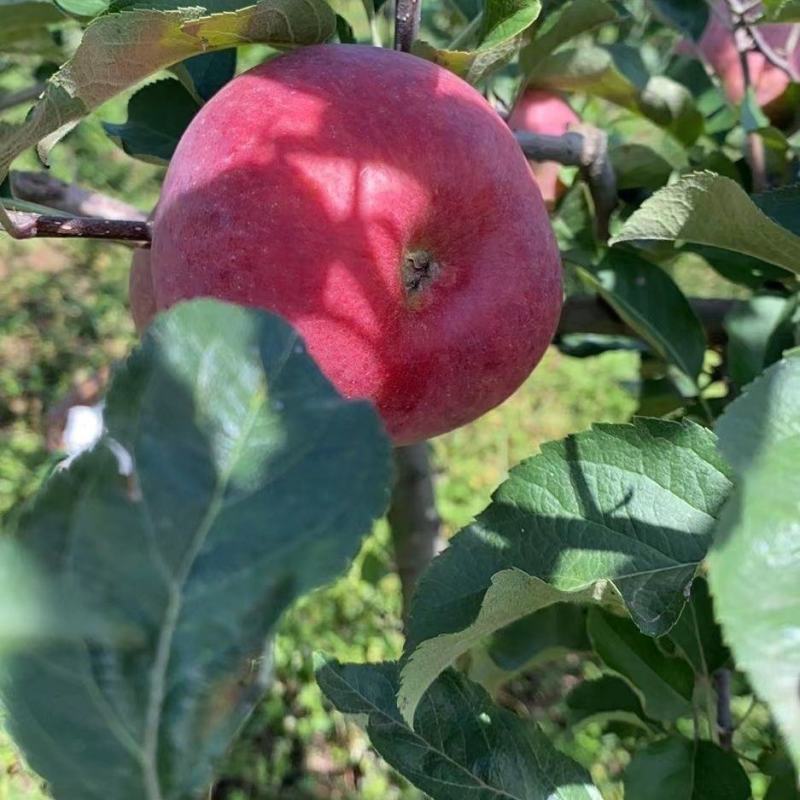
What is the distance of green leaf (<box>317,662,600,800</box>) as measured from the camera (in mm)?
565

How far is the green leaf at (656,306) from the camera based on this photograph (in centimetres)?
84

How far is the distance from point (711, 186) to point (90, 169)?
257 cm

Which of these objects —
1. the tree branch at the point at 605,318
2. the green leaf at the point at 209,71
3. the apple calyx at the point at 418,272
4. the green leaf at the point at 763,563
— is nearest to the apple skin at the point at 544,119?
the tree branch at the point at 605,318

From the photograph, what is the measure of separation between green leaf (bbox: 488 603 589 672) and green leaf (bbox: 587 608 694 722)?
0.11 m

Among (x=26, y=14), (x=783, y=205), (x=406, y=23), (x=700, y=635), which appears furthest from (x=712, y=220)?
(x=26, y=14)

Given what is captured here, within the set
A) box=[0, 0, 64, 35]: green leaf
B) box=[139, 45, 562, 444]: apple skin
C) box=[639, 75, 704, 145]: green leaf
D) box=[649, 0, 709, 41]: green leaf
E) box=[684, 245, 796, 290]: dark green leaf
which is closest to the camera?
box=[139, 45, 562, 444]: apple skin

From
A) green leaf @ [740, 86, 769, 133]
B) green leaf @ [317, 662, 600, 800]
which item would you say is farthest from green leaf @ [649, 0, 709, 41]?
green leaf @ [317, 662, 600, 800]

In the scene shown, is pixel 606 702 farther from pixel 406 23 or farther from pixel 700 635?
pixel 406 23

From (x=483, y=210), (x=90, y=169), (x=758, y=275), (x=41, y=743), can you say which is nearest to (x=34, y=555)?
(x=41, y=743)

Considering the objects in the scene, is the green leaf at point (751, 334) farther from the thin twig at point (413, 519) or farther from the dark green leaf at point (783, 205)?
the thin twig at point (413, 519)

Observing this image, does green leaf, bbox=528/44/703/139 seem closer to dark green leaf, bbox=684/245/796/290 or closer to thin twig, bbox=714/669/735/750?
dark green leaf, bbox=684/245/796/290

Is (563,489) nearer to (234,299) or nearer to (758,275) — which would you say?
(234,299)

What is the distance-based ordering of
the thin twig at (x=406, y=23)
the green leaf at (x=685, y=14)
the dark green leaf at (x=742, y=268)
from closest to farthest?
the thin twig at (x=406, y=23), the dark green leaf at (x=742, y=268), the green leaf at (x=685, y=14)

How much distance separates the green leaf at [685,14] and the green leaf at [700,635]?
0.67m
